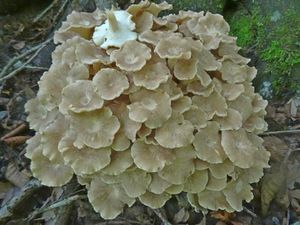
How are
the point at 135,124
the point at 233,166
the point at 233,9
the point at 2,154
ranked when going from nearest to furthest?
the point at 135,124 < the point at 233,166 < the point at 2,154 < the point at 233,9

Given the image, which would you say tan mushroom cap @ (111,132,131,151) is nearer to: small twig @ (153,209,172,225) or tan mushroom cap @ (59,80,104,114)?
tan mushroom cap @ (59,80,104,114)

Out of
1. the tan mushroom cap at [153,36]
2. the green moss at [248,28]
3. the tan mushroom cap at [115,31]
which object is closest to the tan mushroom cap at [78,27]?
the tan mushroom cap at [115,31]

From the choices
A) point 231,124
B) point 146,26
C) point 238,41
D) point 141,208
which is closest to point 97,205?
point 141,208

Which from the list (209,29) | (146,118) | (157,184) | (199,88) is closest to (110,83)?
(146,118)

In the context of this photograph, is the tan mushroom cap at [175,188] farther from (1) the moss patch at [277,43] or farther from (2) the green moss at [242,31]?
(2) the green moss at [242,31]

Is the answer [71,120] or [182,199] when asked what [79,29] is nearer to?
[71,120]

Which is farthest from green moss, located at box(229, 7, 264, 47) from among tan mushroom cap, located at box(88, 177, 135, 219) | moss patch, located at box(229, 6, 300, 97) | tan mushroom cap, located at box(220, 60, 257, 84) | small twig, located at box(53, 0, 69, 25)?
tan mushroom cap, located at box(88, 177, 135, 219)

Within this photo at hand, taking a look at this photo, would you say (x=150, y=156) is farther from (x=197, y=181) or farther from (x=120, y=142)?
(x=197, y=181)
